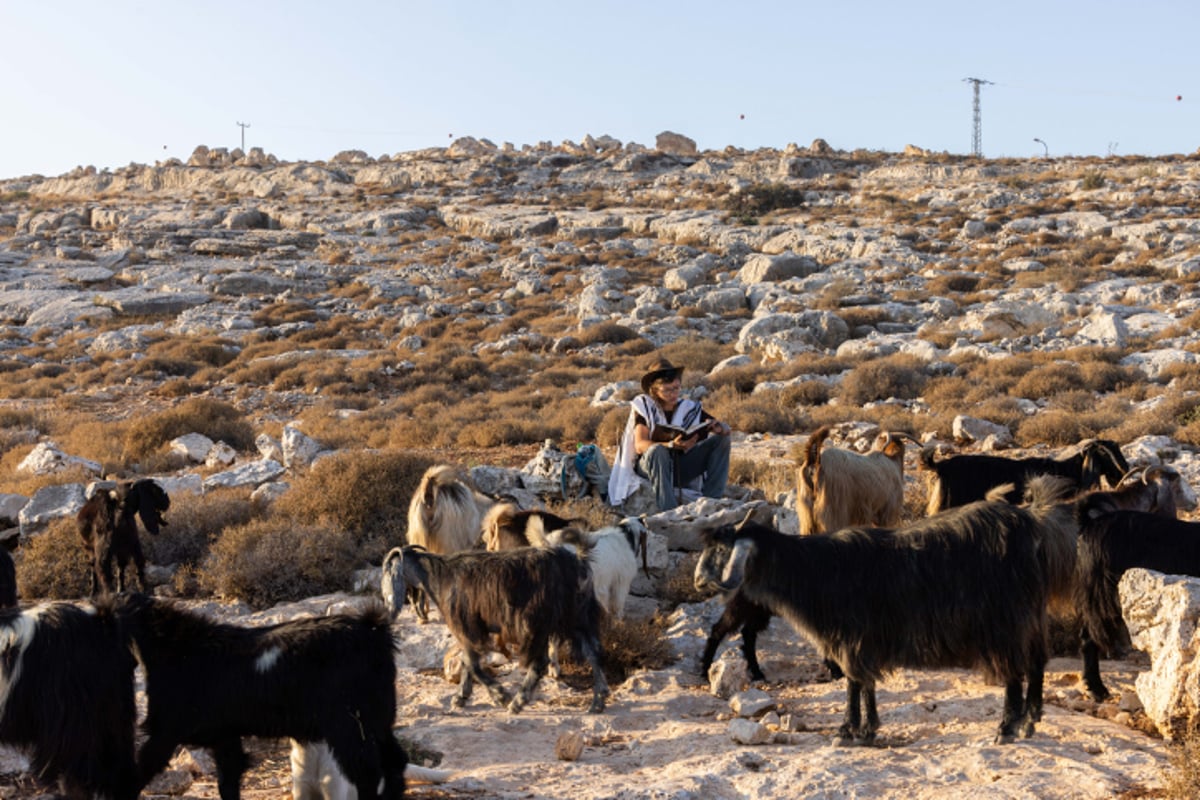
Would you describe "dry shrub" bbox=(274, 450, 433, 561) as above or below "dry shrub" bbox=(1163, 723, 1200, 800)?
above

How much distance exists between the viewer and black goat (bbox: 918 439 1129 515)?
7562 millimetres

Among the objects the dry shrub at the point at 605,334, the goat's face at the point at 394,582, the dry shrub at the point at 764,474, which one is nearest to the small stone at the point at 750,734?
the goat's face at the point at 394,582

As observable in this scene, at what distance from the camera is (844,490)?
24.1 feet

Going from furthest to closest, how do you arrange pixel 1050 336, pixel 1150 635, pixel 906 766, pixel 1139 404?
1. pixel 1050 336
2. pixel 1139 404
3. pixel 1150 635
4. pixel 906 766

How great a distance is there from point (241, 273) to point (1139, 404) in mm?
27377

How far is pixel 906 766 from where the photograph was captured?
15.8 feet

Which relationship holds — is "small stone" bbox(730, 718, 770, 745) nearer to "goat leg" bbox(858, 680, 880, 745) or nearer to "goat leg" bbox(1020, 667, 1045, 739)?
"goat leg" bbox(858, 680, 880, 745)

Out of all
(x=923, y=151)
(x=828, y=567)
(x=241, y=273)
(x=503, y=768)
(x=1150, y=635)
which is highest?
(x=923, y=151)

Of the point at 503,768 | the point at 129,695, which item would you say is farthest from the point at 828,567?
the point at 129,695

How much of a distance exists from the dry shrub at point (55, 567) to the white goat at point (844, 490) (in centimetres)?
567

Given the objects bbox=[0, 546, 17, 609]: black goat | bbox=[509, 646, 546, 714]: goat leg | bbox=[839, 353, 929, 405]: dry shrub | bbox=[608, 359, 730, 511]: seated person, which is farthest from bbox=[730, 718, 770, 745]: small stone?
bbox=[839, 353, 929, 405]: dry shrub

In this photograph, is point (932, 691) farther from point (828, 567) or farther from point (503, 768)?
point (503, 768)

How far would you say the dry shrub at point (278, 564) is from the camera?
8203 millimetres

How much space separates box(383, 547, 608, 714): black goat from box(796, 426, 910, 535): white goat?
1935 mm
